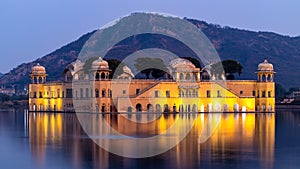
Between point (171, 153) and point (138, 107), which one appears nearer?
point (171, 153)

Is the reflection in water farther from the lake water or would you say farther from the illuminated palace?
the illuminated palace

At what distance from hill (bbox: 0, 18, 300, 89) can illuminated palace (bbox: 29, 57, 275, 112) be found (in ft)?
195

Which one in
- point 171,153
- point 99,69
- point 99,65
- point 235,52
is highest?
point 235,52

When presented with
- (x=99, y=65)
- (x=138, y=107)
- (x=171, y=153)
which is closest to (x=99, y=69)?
(x=99, y=65)

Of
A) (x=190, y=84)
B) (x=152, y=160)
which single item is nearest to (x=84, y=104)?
(x=190, y=84)

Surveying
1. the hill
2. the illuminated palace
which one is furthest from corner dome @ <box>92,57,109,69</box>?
the hill

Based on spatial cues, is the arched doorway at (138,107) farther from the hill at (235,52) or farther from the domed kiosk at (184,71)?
the hill at (235,52)

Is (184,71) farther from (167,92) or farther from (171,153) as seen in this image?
(171,153)

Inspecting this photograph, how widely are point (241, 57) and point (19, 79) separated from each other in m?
51.9

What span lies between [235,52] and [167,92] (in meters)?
88.9

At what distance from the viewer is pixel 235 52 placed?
14088cm

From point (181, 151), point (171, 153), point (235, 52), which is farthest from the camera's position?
point (235, 52)

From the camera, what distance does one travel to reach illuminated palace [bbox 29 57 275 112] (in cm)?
5369

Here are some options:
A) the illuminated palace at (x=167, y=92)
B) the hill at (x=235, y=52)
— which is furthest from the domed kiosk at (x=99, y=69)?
the hill at (x=235, y=52)
